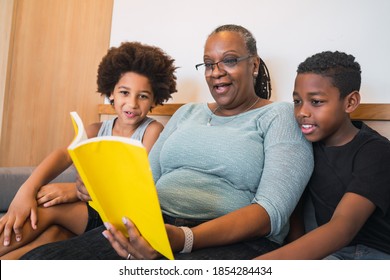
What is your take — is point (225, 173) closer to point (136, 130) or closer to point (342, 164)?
point (342, 164)

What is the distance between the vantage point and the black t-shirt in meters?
0.84

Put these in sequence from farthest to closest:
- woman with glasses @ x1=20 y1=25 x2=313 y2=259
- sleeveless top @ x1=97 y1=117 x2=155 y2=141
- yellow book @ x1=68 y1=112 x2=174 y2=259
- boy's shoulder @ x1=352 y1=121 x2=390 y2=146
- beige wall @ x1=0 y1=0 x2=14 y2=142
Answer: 1. beige wall @ x1=0 y1=0 x2=14 y2=142
2. sleeveless top @ x1=97 y1=117 x2=155 y2=141
3. boy's shoulder @ x1=352 y1=121 x2=390 y2=146
4. woman with glasses @ x1=20 y1=25 x2=313 y2=259
5. yellow book @ x1=68 y1=112 x2=174 y2=259

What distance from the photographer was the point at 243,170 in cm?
95

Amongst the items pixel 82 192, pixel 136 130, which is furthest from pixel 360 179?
pixel 136 130

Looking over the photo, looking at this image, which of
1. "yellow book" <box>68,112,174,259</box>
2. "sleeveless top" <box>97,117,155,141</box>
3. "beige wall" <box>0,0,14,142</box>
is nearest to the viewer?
"yellow book" <box>68,112,174,259</box>

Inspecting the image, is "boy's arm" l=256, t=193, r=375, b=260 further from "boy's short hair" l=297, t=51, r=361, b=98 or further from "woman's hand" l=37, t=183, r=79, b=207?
"woman's hand" l=37, t=183, r=79, b=207

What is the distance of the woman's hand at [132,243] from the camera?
68cm

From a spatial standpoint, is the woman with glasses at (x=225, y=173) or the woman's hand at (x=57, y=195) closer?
the woman with glasses at (x=225, y=173)

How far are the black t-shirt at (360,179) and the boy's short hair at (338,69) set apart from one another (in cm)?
11

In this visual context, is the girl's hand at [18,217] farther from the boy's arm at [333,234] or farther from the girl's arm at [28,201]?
the boy's arm at [333,234]

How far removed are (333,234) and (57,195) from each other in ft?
2.29

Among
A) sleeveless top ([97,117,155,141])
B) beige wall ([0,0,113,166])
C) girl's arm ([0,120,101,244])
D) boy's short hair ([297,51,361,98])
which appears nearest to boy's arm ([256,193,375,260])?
boy's short hair ([297,51,361,98])

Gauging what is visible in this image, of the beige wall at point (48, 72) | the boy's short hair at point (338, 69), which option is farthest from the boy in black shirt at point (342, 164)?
the beige wall at point (48, 72)
